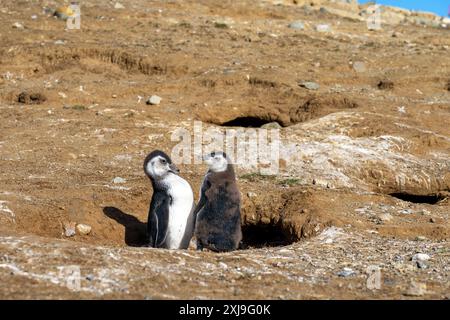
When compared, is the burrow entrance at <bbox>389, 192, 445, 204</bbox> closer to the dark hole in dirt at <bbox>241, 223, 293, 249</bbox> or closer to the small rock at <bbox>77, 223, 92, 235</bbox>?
the dark hole in dirt at <bbox>241, 223, 293, 249</bbox>

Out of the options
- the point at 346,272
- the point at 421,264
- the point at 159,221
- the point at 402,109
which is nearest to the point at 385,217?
the point at 421,264

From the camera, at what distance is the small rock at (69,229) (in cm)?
886

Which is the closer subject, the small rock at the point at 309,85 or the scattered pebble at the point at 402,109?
the scattered pebble at the point at 402,109

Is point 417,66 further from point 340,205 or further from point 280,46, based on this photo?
point 340,205

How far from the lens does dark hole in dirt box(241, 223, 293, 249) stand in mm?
9633

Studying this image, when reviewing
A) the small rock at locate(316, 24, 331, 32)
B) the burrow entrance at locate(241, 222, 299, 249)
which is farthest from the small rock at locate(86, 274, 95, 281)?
the small rock at locate(316, 24, 331, 32)

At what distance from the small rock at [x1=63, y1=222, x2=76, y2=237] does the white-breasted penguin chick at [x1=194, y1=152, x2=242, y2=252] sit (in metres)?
1.55

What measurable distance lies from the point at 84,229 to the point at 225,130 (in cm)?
411

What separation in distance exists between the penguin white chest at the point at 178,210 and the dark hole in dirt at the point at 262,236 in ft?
4.02

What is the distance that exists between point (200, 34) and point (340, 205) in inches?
396

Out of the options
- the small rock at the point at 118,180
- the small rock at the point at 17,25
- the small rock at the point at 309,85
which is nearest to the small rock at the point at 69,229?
the small rock at the point at 118,180

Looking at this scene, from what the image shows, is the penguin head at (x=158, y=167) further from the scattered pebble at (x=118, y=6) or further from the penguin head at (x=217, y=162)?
the scattered pebble at (x=118, y=6)

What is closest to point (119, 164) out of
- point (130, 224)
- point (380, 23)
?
point (130, 224)

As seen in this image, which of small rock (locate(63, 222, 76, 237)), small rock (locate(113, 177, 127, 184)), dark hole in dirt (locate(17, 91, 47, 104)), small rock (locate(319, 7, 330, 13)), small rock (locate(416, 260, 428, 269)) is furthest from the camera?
small rock (locate(319, 7, 330, 13))
